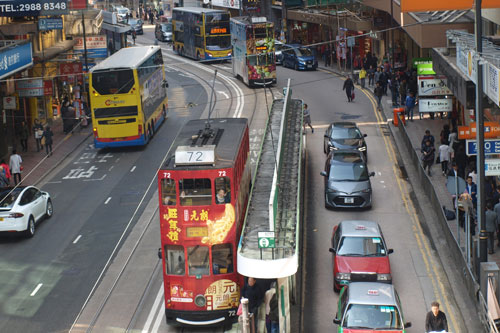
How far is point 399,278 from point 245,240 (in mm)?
6108

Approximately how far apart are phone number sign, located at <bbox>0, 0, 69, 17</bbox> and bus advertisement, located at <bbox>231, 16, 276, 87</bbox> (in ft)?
50.7

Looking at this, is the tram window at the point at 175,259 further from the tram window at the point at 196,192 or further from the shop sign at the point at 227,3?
the shop sign at the point at 227,3

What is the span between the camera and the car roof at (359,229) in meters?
23.6

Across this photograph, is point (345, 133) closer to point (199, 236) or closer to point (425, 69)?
A: point (425, 69)

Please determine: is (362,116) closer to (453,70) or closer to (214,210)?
(453,70)

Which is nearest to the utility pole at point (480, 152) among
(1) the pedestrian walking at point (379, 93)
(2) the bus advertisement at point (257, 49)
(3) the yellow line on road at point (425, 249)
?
(3) the yellow line on road at point (425, 249)

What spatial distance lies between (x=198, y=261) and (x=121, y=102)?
1965 centimetres

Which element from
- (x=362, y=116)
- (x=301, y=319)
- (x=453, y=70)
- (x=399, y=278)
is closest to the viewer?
(x=301, y=319)

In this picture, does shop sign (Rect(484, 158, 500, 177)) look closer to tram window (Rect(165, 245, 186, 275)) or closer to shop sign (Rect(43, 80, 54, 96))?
tram window (Rect(165, 245, 186, 275))

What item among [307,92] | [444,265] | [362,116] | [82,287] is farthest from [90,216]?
[307,92]

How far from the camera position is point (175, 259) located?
20109mm

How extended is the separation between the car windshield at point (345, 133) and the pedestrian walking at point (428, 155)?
4.43 m

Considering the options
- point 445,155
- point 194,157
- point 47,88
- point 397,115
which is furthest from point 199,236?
point 47,88

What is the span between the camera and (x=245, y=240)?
19797 mm
